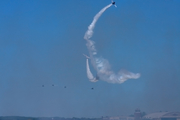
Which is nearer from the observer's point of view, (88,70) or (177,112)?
(88,70)

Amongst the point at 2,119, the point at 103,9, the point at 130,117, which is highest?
the point at 103,9

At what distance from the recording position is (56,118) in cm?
8231

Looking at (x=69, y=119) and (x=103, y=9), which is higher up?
(x=103, y=9)

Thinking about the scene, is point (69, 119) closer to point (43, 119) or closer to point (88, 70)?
point (43, 119)

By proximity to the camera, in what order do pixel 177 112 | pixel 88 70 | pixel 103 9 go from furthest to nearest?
pixel 177 112 < pixel 88 70 < pixel 103 9

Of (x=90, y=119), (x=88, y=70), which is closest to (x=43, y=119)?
(x=90, y=119)

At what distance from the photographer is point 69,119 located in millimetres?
84562

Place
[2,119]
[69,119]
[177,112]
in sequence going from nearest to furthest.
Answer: [2,119] < [69,119] < [177,112]

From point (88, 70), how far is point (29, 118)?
93.7ft

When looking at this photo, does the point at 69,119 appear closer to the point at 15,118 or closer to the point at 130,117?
the point at 15,118

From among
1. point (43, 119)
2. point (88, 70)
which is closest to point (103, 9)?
point (88, 70)

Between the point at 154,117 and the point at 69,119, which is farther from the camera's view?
the point at 154,117

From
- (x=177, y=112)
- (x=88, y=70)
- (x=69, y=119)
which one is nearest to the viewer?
(x=88, y=70)

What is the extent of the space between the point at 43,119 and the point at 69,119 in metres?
8.10
